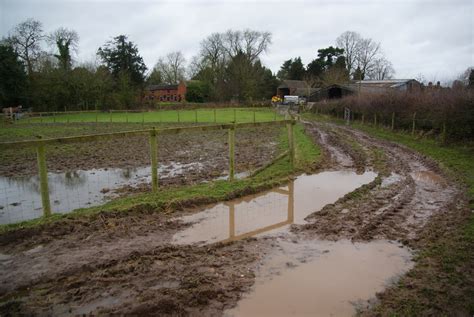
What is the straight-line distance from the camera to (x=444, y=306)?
3.61 m

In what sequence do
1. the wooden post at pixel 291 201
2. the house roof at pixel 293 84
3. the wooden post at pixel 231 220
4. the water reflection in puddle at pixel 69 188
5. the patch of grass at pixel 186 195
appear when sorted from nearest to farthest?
the wooden post at pixel 231 220 → the patch of grass at pixel 186 195 → the wooden post at pixel 291 201 → the water reflection in puddle at pixel 69 188 → the house roof at pixel 293 84

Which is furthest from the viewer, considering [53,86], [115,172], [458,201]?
[53,86]

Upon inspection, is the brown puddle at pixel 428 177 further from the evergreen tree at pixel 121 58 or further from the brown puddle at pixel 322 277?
the evergreen tree at pixel 121 58

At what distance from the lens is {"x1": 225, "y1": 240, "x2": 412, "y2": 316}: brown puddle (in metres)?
3.74

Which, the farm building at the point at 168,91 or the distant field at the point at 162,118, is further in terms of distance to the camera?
the farm building at the point at 168,91

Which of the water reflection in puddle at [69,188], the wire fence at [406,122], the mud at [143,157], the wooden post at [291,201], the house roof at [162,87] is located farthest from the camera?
the house roof at [162,87]

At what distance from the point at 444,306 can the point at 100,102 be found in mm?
53633

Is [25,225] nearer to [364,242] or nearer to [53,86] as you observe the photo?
[364,242]

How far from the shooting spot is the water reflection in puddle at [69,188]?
7352 mm

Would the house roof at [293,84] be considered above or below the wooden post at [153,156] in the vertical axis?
above

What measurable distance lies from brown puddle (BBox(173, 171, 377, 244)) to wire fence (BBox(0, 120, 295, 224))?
1.64 metres

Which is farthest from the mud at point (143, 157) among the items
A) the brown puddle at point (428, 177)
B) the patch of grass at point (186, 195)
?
the brown puddle at point (428, 177)

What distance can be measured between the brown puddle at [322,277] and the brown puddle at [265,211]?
3.09ft

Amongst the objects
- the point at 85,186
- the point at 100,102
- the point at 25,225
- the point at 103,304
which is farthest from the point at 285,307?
A: the point at 100,102
